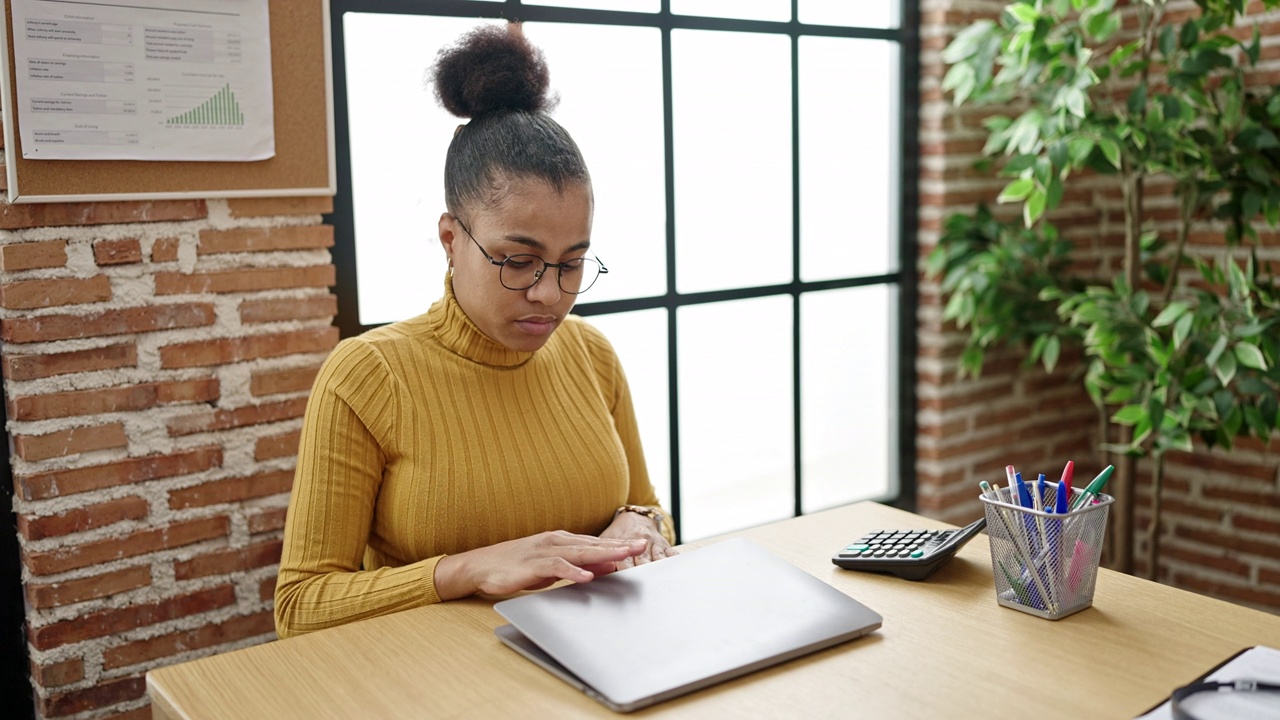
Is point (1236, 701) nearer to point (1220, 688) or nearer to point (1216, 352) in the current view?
point (1220, 688)

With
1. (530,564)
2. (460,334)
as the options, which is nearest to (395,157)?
(460,334)

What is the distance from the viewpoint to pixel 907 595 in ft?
4.58

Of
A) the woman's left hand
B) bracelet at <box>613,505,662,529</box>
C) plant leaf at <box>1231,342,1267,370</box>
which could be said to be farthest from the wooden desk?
plant leaf at <box>1231,342,1267,370</box>

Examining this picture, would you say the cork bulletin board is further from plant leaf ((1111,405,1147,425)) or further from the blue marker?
plant leaf ((1111,405,1147,425))

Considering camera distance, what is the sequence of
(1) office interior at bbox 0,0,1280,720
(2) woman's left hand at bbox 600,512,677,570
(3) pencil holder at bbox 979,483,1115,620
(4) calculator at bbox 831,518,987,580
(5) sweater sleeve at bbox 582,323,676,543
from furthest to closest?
(5) sweater sleeve at bbox 582,323,676,543 < (1) office interior at bbox 0,0,1280,720 < (2) woman's left hand at bbox 600,512,677,570 < (4) calculator at bbox 831,518,987,580 < (3) pencil holder at bbox 979,483,1115,620

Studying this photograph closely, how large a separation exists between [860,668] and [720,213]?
165 centimetres

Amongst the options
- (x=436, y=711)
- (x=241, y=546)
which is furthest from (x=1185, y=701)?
(x=241, y=546)

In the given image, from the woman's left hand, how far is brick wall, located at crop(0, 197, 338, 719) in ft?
2.21

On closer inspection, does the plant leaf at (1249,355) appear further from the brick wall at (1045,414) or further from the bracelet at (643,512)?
the bracelet at (643,512)

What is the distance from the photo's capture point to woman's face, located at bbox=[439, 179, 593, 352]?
1603 mm

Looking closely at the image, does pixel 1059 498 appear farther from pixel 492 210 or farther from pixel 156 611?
pixel 156 611

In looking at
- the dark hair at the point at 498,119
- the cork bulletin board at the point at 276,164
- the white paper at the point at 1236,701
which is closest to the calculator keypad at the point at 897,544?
the white paper at the point at 1236,701

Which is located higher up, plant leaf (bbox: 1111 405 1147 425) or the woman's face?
the woman's face

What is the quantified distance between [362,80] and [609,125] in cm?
58
